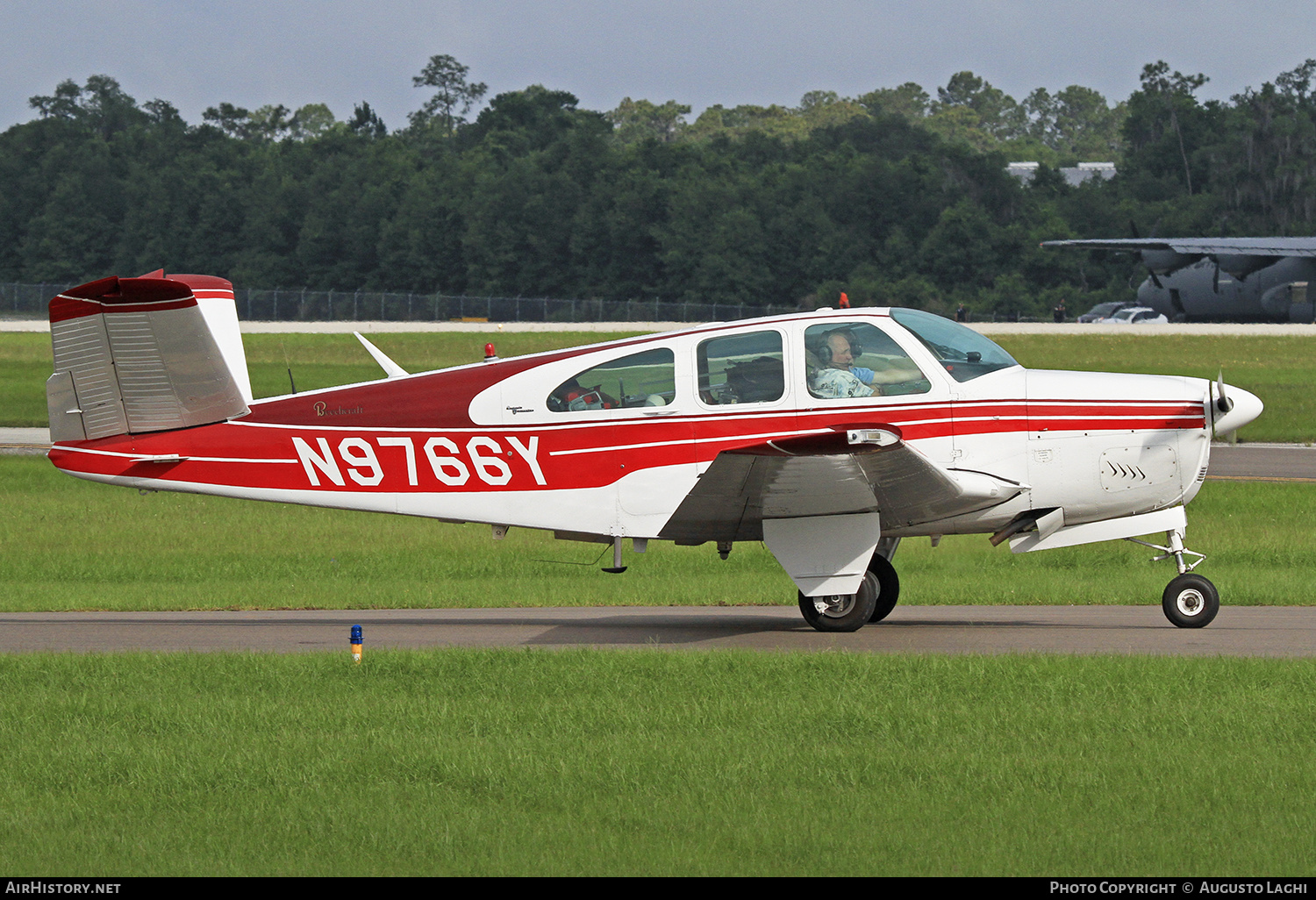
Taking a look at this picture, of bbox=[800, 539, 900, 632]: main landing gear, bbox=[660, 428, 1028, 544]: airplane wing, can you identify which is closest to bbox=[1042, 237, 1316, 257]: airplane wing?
bbox=[800, 539, 900, 632]: main landing gear

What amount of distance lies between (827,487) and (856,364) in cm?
98

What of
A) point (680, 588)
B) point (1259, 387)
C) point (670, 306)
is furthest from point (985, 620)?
point (670, 306)

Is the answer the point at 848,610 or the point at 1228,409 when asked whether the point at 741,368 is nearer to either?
the point at 848,610

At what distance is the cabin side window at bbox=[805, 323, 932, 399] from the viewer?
424 inches

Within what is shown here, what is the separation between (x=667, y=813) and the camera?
641 cm

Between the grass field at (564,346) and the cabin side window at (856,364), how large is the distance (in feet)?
83.1

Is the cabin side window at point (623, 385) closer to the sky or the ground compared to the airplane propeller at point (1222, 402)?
closer to the ground

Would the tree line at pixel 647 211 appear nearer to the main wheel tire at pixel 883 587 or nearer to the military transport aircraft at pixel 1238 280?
the military transport aircraft at pixel 1238 280

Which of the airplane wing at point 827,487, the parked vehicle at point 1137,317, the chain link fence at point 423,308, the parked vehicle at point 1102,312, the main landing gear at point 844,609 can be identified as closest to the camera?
the airplane wing at point 827,487

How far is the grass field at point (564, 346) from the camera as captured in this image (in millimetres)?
40731

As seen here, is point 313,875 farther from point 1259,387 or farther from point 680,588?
point 1259,387

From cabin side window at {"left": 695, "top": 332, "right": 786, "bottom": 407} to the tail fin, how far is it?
148 inches

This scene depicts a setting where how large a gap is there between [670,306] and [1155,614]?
2919 inches

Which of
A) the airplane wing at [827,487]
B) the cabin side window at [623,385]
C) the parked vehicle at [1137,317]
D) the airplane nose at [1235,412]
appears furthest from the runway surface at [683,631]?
the parked vehicle at [1137,317]
